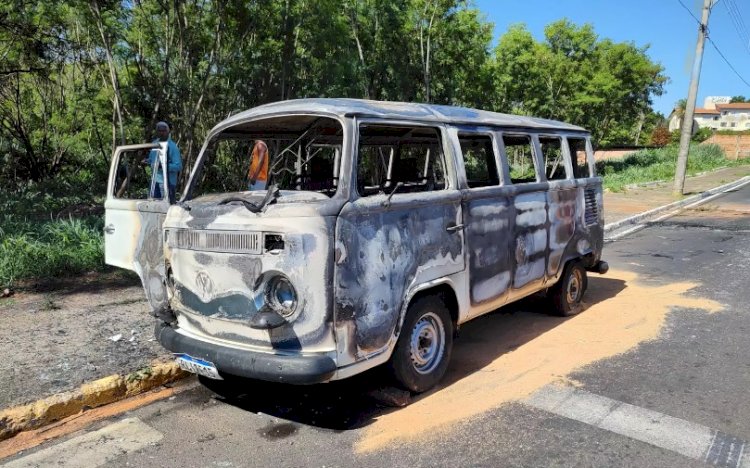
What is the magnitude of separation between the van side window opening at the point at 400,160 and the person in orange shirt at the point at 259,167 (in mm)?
817

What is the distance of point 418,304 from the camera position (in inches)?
164

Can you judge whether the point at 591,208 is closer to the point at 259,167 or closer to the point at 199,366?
the point at 259,167

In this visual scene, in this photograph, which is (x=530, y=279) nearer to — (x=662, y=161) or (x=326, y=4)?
(x=326, y=4)

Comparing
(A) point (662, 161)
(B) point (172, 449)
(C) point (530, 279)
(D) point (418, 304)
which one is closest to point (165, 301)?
(B) point (172, 449)

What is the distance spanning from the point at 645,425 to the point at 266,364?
2504mm

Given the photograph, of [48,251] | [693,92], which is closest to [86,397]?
[48,251]

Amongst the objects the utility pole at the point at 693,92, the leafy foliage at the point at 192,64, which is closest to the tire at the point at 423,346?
the leafy foliage at the point at 192,64

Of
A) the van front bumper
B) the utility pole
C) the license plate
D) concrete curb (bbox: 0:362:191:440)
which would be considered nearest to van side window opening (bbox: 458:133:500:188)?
the van front bumper

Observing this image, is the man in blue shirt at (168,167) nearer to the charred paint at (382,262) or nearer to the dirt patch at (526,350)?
the charred paint at (382,262)

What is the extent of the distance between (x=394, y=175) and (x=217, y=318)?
7.99 feet

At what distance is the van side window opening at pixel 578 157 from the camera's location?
6305 mm

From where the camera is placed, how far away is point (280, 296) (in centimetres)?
358

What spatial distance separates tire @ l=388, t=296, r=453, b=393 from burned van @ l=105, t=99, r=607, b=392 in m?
0.01

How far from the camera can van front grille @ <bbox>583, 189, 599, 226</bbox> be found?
650cm
